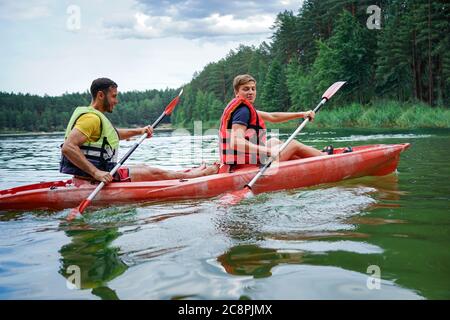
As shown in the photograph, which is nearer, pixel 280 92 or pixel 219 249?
pixel 219 249

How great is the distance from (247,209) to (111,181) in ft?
5.34

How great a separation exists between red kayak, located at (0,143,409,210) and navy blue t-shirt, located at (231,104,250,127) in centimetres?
59

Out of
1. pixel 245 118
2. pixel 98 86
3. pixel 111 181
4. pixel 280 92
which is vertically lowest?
pixel 111 181

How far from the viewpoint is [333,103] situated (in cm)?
3809

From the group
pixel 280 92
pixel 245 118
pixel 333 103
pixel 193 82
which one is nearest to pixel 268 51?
pixel 280 92

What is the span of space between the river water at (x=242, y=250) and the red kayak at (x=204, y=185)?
0.52 feet

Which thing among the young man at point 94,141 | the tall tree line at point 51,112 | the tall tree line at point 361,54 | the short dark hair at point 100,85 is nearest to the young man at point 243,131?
the young man at point 94,141

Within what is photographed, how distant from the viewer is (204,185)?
5059 millimetres

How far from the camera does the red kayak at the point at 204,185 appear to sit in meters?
4.78

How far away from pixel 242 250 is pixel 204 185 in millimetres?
2137

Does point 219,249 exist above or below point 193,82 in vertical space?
below

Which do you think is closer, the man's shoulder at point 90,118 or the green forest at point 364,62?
the man's shoulder at point 90,118

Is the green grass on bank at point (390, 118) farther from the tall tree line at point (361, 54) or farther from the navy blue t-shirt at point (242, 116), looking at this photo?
the navy blue t-shirt at point (242, 116)
